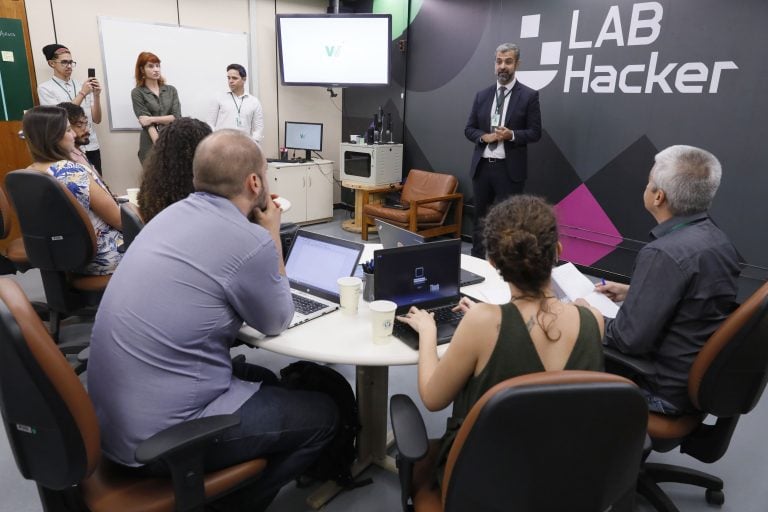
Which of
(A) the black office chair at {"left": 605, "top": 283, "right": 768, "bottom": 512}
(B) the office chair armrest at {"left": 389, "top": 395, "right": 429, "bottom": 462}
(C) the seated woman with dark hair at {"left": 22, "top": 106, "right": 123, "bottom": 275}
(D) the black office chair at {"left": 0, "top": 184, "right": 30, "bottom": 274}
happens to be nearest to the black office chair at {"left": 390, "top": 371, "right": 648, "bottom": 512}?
(B) the office chair armrest at {"left": 389, "top": 395, "right": 429, "bottom": 462}

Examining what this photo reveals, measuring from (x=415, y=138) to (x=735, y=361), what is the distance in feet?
15.5

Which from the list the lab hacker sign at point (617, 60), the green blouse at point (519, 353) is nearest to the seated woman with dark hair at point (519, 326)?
the green blouse at point (519, 353)

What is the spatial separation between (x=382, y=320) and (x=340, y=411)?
0.43 meters

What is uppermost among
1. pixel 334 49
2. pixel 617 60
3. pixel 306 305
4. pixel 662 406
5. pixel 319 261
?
pixel 334 49

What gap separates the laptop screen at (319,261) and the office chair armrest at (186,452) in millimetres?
772

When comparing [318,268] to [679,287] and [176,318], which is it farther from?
[679,287]

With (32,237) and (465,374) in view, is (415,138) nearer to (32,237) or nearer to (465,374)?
(32,237)

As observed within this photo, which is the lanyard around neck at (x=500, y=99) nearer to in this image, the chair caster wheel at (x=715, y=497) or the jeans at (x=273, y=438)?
the chair caster wheel at (x=715, y=497)

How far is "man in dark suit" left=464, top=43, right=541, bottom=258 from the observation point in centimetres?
406

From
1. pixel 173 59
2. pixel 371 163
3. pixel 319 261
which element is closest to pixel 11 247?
pixel 319 261

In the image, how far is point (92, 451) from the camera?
45.8 inches

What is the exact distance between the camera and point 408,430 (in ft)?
4.17

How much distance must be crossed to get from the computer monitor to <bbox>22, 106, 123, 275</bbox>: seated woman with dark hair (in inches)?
134

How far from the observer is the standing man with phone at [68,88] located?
14.2 ft
